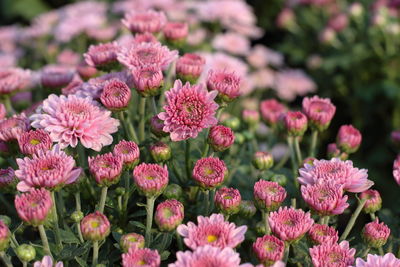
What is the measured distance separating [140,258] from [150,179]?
25cm

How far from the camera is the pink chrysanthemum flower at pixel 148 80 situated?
1.63 metres

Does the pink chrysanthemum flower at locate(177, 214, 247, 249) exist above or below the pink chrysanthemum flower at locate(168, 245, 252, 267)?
below

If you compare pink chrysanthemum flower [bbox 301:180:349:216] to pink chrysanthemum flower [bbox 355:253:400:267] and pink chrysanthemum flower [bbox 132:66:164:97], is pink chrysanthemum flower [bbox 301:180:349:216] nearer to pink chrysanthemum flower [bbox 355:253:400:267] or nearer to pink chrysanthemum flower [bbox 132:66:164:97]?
pink chrysanthemum flower [bbox 355:253:400:267]

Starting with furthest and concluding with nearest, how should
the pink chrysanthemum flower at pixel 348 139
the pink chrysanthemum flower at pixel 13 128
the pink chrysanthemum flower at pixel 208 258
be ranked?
the pink chrysanthemum flower at pixel 348 139, the pink chrysanthemum flower at pixel 13 128, the pink chrysanthemum flower at pixel 208 258

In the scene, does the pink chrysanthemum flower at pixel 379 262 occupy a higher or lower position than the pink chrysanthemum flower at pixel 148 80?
lower

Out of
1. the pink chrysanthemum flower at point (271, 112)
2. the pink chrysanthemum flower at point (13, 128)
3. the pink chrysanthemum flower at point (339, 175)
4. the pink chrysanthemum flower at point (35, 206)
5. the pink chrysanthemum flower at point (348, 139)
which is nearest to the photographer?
the pink chrysanthemum flower at point (35, 206)

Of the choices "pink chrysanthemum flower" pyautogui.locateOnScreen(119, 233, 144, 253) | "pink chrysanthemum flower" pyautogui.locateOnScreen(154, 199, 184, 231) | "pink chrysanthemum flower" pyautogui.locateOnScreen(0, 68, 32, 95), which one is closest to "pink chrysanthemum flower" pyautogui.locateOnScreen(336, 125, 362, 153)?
"pink chrysanthemum flower" pyautogui.locateOnScreen(154, 199, 184, 231)

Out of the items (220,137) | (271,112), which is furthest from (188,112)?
(271,112)

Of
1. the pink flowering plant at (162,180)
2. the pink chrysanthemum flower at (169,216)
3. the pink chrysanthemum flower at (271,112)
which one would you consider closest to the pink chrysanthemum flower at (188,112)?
the pink flowering plant at (162,180)

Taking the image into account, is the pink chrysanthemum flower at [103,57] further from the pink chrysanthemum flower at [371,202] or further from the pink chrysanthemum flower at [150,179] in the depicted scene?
the pink chrysanthemum flower at [371,202]

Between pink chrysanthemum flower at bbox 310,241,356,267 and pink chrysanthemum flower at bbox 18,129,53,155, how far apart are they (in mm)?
777

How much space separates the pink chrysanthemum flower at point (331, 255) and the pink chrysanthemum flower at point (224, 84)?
56cm

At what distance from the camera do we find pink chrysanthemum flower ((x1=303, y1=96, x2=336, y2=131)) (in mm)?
1902

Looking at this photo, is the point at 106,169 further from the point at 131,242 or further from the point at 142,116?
the point at 142,116
